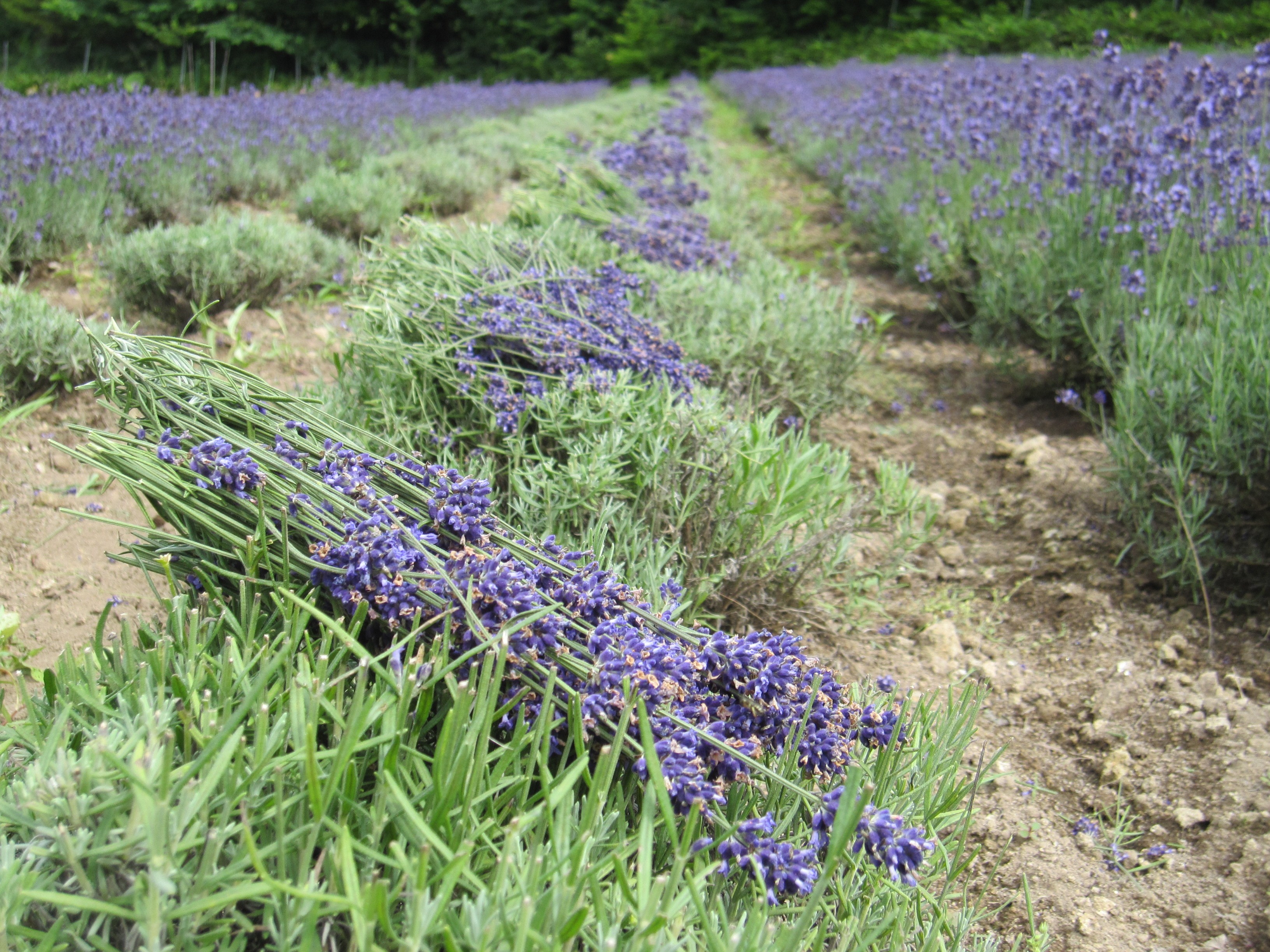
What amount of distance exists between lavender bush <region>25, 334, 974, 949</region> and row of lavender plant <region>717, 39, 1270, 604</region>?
1.39 m

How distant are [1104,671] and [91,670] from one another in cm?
211

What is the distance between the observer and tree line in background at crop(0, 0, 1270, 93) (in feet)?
46.9

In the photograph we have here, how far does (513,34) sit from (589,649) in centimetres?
2681

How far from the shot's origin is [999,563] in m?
2.54

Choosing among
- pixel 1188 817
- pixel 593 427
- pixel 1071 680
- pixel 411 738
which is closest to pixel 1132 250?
pixel 1071 680

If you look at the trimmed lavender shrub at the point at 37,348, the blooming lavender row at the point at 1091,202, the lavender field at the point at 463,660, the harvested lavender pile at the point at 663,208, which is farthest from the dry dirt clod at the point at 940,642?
the trimmed lavender shrub at the point at 37,348

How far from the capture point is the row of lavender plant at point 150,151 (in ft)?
11.2

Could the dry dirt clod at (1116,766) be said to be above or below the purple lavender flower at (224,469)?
below

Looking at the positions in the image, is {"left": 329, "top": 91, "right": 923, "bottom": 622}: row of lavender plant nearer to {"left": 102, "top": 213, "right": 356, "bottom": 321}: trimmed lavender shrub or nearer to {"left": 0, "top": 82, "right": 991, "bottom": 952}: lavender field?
{"left": 0, "top": 82, "right": 991, "bottom": 952}: lavender field

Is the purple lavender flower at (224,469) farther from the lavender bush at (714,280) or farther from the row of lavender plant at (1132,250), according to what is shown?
the row of lavender plant at (1132,250)

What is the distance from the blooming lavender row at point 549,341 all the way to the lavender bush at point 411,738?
591 millimetres

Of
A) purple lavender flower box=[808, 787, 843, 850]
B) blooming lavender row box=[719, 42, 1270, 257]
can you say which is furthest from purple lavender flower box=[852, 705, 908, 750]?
blooming lavender row box=[719, 42, 1270, 257]

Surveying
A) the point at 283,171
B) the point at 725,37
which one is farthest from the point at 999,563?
the point at 725,37

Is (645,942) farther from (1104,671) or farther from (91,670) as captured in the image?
(1104,671)
